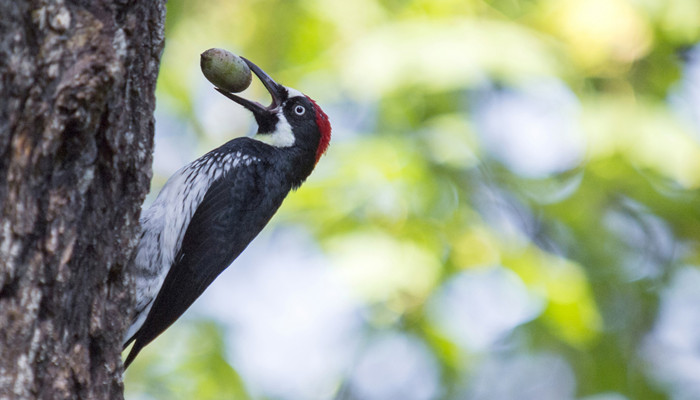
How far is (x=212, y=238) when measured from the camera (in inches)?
150

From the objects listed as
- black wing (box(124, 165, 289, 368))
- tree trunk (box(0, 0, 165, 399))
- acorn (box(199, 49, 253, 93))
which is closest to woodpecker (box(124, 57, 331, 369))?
black wing (box(124, 165, 289, 368))

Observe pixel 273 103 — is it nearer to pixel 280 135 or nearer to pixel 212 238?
pixel 280 135

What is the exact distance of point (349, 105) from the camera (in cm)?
539

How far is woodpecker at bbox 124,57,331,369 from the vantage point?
12.1 feet

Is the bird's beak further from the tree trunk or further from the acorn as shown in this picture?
the tree trunk

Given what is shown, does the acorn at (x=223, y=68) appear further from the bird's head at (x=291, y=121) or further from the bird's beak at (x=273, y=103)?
the bird's head at (x=291, y=121)

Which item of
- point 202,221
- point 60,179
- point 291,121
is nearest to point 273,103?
point 291,121

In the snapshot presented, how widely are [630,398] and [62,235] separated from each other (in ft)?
16.7

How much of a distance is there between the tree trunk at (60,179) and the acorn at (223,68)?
1053 millimetres

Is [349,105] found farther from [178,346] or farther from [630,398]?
[630,398]

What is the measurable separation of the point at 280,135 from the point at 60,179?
2.46 m

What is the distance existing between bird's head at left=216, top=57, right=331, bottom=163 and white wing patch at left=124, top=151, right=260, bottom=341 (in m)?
0.48

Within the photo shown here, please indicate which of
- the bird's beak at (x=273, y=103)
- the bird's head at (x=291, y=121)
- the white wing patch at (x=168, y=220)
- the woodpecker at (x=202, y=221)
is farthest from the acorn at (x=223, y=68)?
the bird's head at (x=291, y=121)

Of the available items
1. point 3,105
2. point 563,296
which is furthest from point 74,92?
point 563,296
